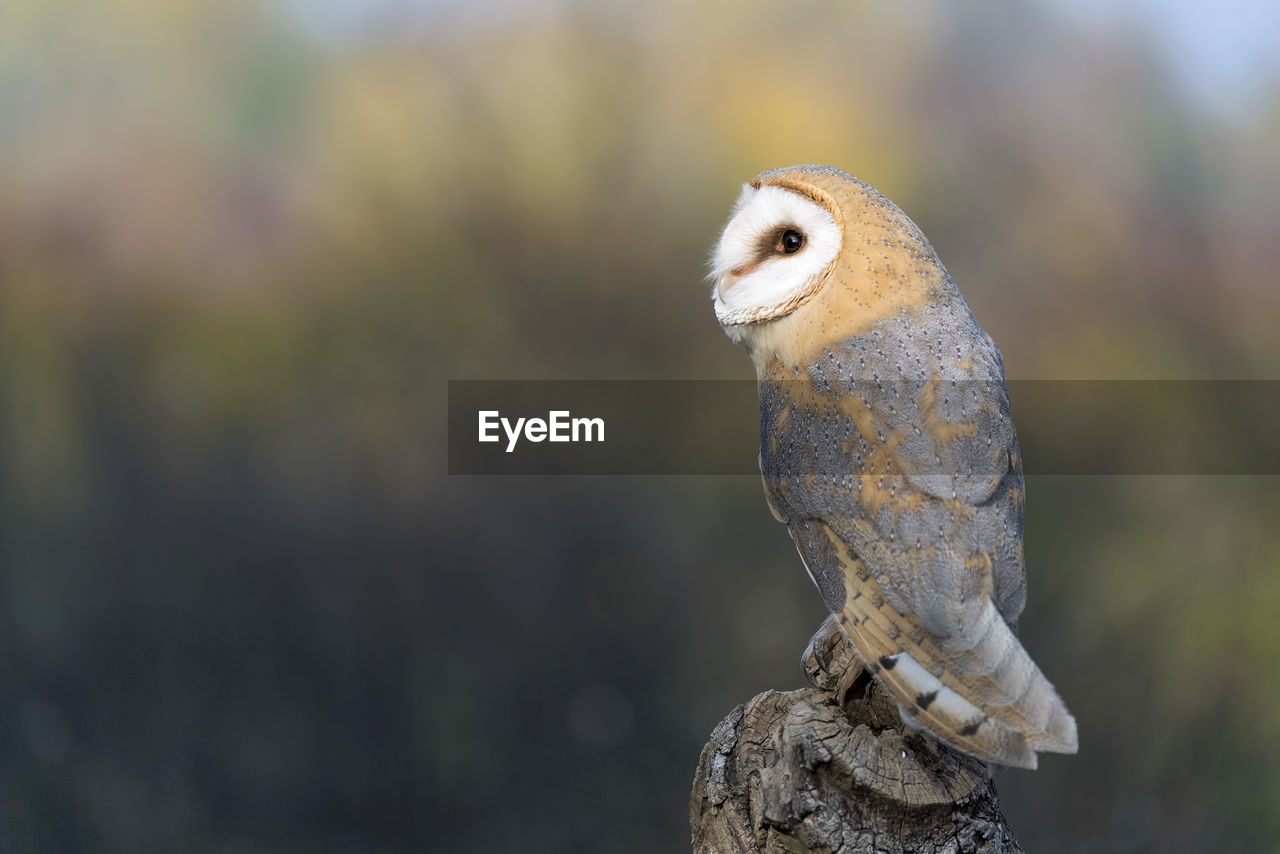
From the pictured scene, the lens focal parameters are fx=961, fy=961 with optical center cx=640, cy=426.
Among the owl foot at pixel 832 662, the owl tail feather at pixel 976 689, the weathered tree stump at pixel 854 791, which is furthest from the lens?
the owl foot at pixel 832 662

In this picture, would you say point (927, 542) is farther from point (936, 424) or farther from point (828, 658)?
point (828, 658)

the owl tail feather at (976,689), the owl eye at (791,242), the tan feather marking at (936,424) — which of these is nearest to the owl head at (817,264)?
the owl eye at (791,242)

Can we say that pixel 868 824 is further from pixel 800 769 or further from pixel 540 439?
pixel 540 439

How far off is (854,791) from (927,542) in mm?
313

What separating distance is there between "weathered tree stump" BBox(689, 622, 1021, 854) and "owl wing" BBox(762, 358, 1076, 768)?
119mm

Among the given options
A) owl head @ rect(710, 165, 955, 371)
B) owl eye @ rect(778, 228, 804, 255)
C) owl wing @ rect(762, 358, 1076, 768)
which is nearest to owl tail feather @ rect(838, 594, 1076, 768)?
owl wing @ rect(762, 358, 1076, 768)

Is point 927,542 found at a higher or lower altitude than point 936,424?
lower

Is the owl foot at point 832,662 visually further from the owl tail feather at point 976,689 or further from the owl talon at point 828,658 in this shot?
the owl tail feather at point 976,689

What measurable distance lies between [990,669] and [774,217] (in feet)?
2.05

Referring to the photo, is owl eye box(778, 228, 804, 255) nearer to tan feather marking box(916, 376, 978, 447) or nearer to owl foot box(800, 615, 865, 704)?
tan feather marking box(916, 376, 978, 447)

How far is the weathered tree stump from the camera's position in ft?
3.71

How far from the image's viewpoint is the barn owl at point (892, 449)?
106cm

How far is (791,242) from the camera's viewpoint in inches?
50.4

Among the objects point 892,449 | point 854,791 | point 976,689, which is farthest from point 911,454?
point 854,791
